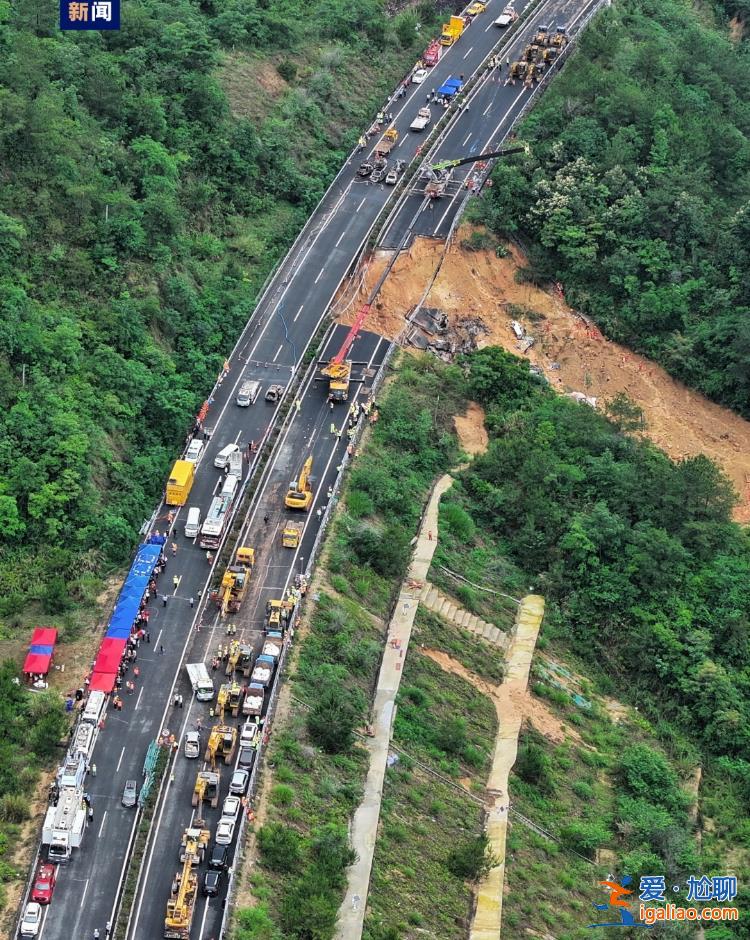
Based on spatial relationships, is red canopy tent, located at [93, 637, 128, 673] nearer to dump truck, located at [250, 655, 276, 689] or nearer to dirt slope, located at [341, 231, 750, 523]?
dump truck, located at [250, 655, 276, 689]

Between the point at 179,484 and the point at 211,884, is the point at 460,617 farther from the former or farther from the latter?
the point at 211,884

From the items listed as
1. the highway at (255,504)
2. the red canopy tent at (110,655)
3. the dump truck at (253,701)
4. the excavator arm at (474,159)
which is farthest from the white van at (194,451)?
the excavator arm at (474,159)

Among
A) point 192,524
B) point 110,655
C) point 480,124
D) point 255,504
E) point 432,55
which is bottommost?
point 110,655

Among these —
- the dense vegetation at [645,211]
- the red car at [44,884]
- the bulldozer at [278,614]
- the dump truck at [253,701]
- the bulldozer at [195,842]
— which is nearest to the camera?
the red car at [44,884]

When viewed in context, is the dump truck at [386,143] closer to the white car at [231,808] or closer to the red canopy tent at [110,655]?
the red canopy tent at [110,655]

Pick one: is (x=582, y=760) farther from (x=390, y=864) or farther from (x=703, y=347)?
(x=703, y=347)

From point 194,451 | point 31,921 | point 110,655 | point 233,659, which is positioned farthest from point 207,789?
point 194,451

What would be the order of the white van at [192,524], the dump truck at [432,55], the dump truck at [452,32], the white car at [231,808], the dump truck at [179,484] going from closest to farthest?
1. the white car at [231,808]
2. the white van at [192,524]
3. the dump truck at [179,484]
4. the dump truck at [432,55]
5. the dump truck at [452,32]
